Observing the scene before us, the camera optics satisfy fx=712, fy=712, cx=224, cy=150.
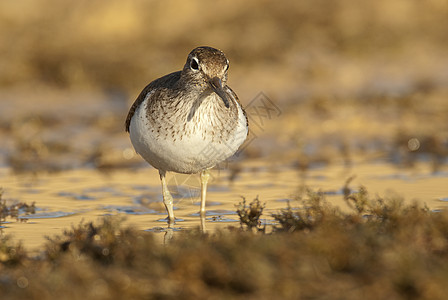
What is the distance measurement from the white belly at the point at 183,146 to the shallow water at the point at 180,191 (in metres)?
0.74

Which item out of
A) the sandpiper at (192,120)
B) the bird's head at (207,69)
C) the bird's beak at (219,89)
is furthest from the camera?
the bird's head at (207,69)

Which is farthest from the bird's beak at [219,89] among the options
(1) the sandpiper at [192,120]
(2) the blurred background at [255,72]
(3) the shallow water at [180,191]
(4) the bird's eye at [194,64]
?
(2) the blurred background at [255,72]

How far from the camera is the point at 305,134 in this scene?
1351cm

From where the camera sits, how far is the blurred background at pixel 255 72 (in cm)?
1291

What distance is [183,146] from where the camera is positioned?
297 inches

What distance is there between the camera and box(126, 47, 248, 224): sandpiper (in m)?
7.54

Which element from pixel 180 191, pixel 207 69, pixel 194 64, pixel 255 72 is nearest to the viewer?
pixel 207 69

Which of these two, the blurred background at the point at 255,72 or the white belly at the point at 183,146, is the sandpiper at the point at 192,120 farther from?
the blurred background at the point at 255,72

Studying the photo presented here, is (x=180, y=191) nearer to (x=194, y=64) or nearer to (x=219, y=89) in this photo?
(x=194, y=64)

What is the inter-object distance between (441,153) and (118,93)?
24.4 ft

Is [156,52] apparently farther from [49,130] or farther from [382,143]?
[382,143]

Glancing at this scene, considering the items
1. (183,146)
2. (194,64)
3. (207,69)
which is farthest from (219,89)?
(183,146)

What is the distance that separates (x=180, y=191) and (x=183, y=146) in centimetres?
320

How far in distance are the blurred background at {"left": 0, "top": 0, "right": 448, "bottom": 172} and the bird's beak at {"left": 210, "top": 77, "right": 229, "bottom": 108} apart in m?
4.59
